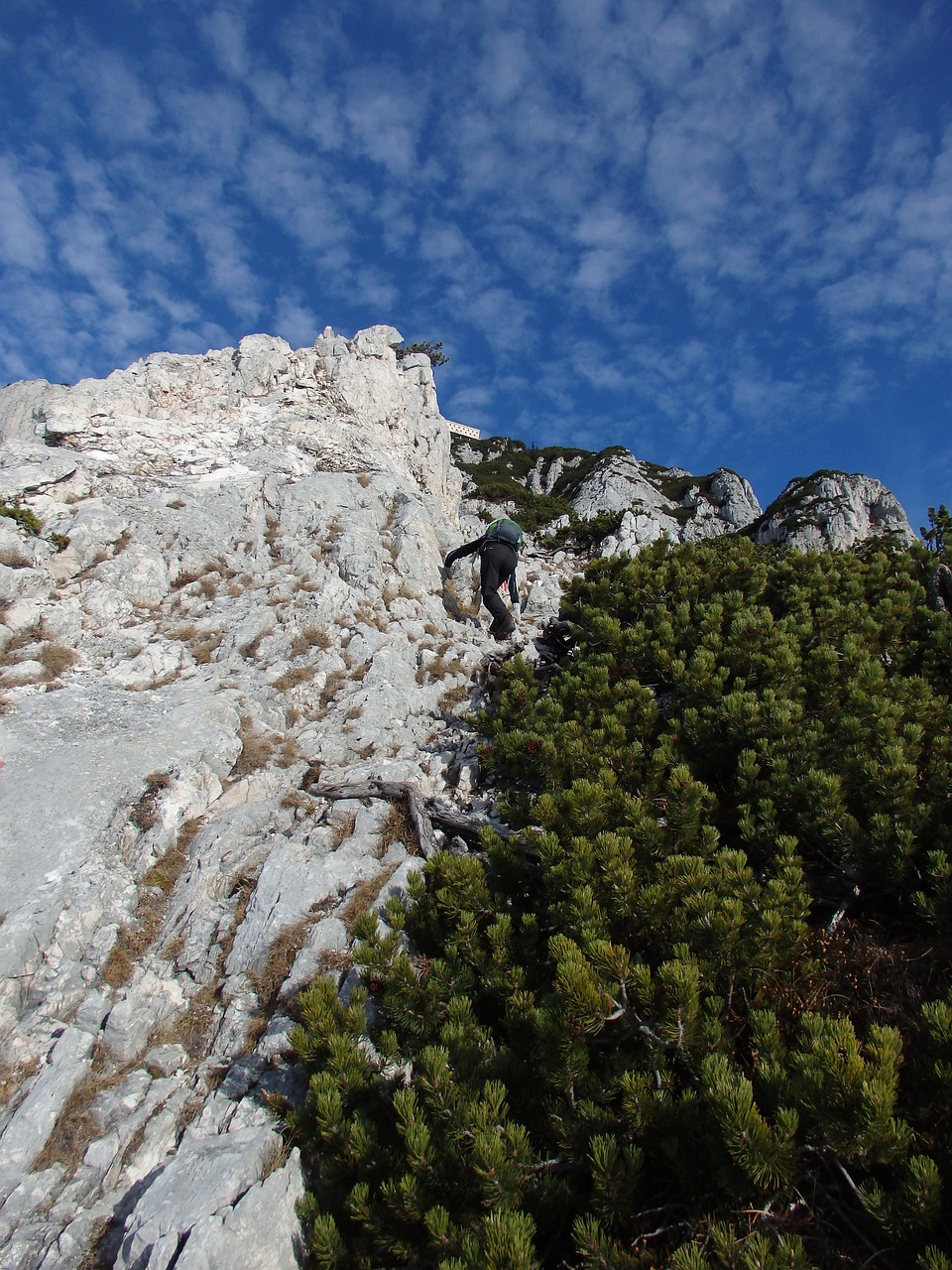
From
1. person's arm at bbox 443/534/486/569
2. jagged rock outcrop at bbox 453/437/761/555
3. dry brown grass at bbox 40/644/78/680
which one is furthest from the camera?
jagged rock outcrop at bbox 453/437/761/555

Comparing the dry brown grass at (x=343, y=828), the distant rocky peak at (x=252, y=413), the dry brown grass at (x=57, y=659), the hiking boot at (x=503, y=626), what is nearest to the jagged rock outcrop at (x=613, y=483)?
the distant rocky peak at (x=252, y=413)

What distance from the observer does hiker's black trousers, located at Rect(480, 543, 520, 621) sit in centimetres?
1316

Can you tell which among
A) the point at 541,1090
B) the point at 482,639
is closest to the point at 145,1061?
the point at 541,1090

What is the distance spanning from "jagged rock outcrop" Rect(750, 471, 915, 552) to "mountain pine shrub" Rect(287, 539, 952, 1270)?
4416 cm

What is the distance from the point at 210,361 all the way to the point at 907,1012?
911 inches

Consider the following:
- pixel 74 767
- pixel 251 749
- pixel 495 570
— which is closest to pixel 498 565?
→ pixel 495 570

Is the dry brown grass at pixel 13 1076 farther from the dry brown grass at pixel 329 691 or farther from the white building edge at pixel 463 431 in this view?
the white building edge at pixel 463 431

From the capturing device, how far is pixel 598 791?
16.3ft

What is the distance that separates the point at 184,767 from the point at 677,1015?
6698mm

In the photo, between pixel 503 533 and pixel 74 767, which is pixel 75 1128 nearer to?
pixel 74 767

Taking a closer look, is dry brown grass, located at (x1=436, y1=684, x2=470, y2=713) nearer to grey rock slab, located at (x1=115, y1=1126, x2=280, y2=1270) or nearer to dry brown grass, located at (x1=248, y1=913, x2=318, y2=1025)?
dry brown grass, located at (x1=248, y1=913, x2=318, y2=1025)

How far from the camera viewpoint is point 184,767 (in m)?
7.84

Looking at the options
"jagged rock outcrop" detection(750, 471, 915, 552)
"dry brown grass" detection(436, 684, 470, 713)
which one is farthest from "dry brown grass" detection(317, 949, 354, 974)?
"jagged rock outcrop" detection(750, 471, 915, 552)

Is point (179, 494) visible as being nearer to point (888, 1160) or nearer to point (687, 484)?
point (888, 1160)
